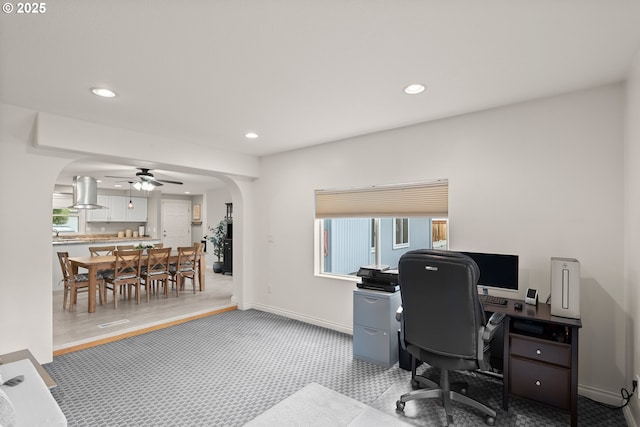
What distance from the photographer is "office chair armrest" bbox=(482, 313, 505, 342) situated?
208 cm

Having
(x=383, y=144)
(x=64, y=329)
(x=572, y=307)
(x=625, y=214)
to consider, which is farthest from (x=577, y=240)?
(x=64, y=329)

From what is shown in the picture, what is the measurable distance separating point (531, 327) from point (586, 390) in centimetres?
80

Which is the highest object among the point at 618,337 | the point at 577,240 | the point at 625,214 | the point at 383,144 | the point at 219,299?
the point at 383,144

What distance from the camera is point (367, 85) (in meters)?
2.43

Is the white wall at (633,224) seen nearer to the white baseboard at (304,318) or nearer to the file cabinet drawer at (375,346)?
the file cabinet drawer at (375,346)

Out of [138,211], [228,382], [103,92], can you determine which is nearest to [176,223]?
[138,211]

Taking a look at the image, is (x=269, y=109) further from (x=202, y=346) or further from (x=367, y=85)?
(x=202, y=346)

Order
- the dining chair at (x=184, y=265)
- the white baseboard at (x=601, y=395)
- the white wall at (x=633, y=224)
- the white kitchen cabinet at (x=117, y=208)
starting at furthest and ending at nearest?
the white kitchen cabinet at (x=117, y=208) → the dining chair at (x=184, y=265) → the white baseboard at (x=601, y=395) → the white wall at (x=633, y=224)

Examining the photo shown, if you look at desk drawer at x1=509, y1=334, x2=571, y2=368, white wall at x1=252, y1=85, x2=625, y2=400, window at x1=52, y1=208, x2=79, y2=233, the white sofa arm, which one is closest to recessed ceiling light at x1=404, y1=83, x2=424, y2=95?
white wall at x1=252, y1=85, x2=625, y2=400

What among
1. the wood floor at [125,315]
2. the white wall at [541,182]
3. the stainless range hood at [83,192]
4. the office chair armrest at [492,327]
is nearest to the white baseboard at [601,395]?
the white wall at [541,182]

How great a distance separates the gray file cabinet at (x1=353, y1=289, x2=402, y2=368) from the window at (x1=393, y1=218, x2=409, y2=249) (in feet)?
5.79

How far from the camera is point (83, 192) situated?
21.2 ft

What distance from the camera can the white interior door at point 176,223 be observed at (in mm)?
9672

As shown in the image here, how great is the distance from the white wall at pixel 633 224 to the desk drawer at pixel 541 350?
38 cm
